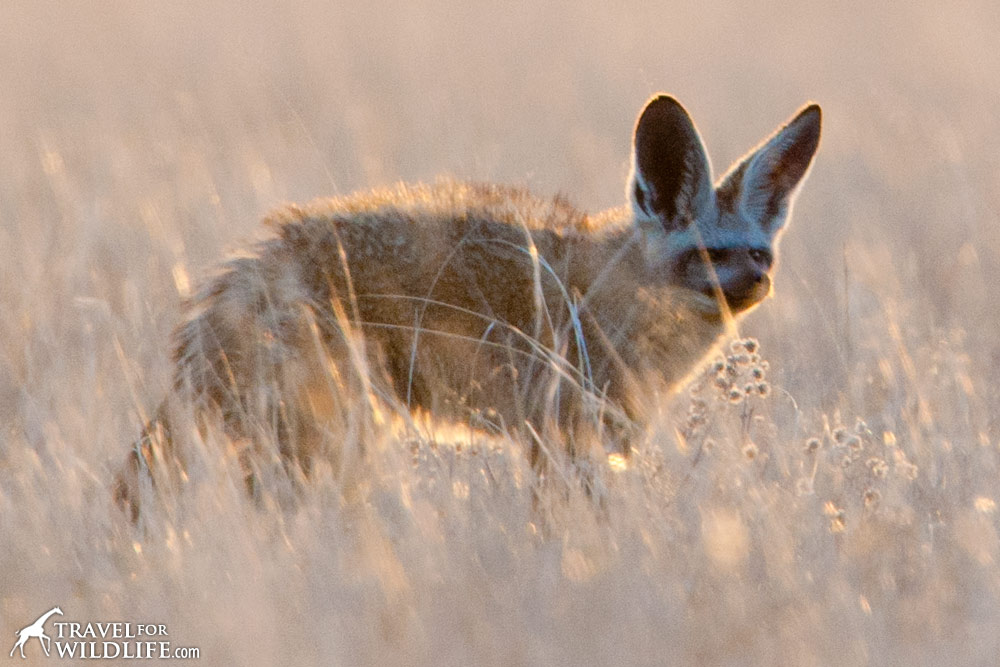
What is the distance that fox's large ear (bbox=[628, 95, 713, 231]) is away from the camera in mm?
4953

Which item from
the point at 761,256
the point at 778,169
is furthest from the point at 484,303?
the point at 778,169

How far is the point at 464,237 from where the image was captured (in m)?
4.97

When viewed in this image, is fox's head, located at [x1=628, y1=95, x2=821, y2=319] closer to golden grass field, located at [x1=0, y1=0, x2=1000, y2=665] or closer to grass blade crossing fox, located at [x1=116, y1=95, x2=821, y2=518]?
grass blade crossing fox, located at [x1=116, y1=95, x2=821, y2=518]

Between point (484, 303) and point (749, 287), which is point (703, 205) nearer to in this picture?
point (749, 287)

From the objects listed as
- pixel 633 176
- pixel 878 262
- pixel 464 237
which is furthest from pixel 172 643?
pixel 878 262

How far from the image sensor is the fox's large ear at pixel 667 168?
16.3 feet

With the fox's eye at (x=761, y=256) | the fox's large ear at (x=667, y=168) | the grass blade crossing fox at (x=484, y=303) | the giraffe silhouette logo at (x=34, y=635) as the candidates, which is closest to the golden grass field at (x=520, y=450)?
the giraffe silhouette logo at (x=34, y=635)

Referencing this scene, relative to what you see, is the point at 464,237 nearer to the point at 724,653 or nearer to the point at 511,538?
the point at 511,538

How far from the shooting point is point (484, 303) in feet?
16.1

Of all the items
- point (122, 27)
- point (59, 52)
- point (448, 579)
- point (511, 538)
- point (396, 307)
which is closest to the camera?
point (448, 579)

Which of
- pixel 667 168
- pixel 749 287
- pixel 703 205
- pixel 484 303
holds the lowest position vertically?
pixel 749 287

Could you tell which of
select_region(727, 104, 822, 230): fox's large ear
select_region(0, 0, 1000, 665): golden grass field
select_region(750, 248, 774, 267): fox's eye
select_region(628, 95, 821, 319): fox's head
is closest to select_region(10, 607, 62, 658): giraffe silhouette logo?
select_region(0, 0, 1000, 665): golden grass field

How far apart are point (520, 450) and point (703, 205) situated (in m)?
1.23

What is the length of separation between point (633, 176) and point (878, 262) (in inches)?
108
